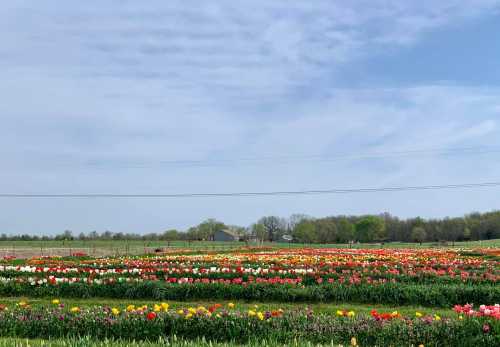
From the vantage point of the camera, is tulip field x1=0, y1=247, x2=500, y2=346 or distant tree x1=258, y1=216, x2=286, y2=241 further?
distant tree x1=258, y1=216, x2=286, y2=241

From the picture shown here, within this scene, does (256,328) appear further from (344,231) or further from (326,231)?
(344,231)

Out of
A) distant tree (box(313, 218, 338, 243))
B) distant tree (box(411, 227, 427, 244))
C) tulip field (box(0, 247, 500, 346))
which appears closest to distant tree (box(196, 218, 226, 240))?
distant tree (box(313, 218, 338, 243))

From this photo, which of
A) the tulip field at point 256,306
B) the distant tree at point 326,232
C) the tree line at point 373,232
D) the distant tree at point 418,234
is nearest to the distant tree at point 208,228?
the tree line at point 373,232

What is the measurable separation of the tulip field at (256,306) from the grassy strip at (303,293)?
3cm

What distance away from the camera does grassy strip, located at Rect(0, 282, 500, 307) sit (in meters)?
13.5

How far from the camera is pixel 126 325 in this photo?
819 centimetres

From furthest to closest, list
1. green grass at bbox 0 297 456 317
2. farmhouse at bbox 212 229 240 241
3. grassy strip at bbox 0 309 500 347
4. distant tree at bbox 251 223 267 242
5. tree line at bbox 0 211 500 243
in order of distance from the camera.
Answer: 1. farmhouse at bbox 212 229 240 241
2. distant tree at bbox 251 223 267 242
3. tree line at bbox 0 211 500 243
4. green grass at bbox 0 297 456 317
5. grassy strip at bbox 0 309 500 347

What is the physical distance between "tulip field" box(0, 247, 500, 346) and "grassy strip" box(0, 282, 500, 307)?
0.03 m

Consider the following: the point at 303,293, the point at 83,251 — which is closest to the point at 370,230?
the point at 83,251

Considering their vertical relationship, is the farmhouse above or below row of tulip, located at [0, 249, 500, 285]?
below

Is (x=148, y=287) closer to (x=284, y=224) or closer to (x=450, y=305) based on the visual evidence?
(x=450, y=305)

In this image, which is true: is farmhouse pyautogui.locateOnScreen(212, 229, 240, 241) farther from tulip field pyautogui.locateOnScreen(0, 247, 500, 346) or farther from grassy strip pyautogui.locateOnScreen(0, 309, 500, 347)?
grassy strip pyautogui.locateOnScreen(0, 309, 500, 347)

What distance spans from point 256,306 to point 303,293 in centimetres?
471

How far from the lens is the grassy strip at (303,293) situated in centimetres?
1346
